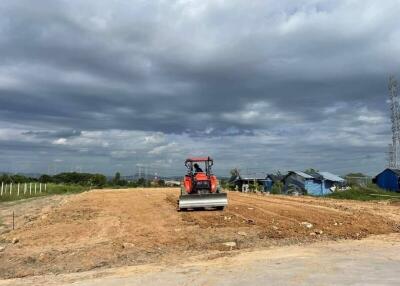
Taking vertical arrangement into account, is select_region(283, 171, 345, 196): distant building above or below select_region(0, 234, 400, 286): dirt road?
above

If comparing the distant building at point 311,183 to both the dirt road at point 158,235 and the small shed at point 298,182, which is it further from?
the dirt road at point 158,235

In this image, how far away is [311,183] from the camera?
57625mm

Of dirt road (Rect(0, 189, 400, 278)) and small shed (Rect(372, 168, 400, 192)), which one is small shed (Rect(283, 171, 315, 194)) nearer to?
small shed (Rect(372, 168, 400, 192))

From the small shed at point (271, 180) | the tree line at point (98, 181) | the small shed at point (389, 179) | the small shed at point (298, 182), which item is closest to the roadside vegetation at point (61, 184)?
the tree line at point (98, 181)

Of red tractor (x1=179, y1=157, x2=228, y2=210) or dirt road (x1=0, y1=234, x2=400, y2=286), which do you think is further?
red tractor (x1=179, y1=157, x2=228, y2=210)

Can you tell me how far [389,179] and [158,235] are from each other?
43.9 metres

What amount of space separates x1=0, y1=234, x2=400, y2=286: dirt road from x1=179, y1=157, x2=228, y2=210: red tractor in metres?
9.06

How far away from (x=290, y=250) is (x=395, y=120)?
49282mm

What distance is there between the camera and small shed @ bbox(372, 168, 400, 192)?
5299 cm

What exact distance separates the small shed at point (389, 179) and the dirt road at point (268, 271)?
137ft

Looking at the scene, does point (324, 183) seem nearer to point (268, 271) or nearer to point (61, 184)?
point (61, 184)

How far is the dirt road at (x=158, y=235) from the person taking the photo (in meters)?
13.2

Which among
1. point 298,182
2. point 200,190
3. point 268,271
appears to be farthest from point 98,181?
point 268,271

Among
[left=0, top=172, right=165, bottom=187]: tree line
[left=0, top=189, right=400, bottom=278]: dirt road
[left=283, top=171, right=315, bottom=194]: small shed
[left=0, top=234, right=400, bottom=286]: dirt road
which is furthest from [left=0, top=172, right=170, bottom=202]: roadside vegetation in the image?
[left=0, top=234, right=400, bottom=286]: dirt road
